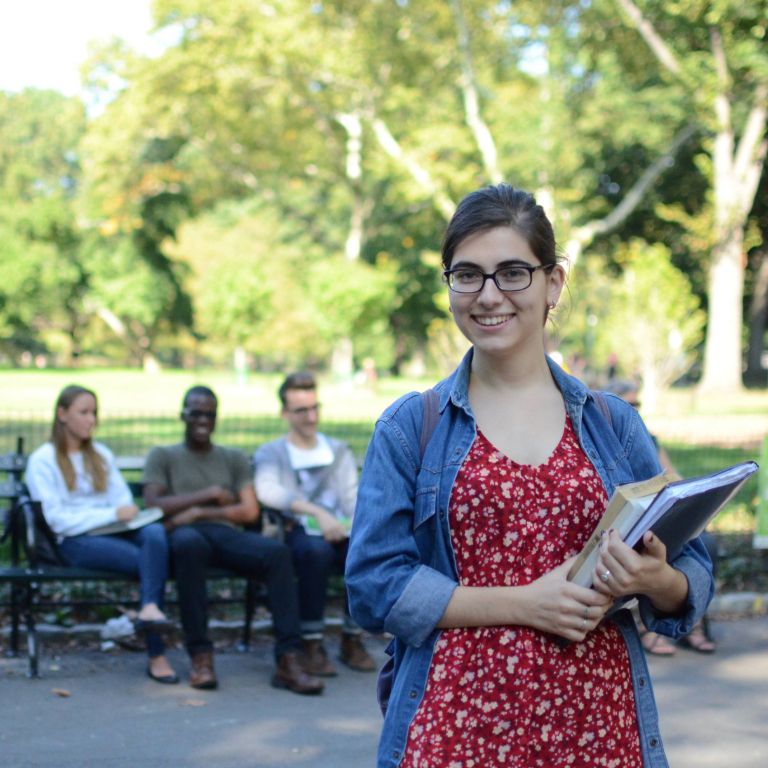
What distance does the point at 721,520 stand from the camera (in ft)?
34.7

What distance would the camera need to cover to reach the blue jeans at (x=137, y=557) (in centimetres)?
662

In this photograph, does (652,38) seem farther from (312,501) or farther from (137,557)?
(137,557)

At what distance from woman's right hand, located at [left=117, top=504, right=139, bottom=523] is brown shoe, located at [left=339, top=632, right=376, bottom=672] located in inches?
56.2

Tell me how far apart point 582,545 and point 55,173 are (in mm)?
97442

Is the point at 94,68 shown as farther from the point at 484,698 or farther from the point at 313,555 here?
the point at 484,698

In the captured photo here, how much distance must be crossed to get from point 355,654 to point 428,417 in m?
4.79

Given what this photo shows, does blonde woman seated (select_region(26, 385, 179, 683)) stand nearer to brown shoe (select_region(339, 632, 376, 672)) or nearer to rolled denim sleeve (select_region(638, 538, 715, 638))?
brown shoe (select_region(339, 632, 376, 672))

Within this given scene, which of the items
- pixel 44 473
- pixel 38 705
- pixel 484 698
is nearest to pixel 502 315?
pixel 484 698

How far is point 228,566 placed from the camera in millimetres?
7000

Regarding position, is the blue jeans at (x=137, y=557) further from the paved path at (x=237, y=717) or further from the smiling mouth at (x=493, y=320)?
the smiling mouth at (x=493, y=320)

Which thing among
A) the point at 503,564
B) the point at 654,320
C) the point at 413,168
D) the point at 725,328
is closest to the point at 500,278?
the point at 503,564

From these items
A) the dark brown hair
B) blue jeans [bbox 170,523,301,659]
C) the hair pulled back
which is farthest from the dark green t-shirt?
the hair pulled back

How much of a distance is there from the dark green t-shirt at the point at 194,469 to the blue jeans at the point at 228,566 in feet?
1.21

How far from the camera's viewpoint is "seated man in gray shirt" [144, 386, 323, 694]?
6504 millimetres
